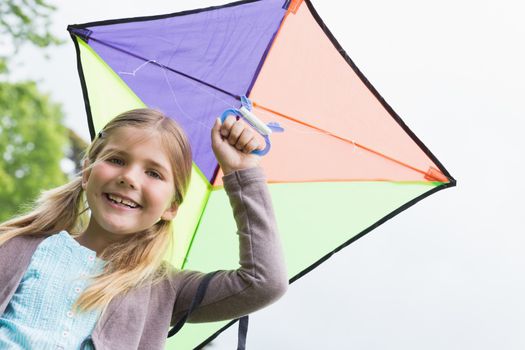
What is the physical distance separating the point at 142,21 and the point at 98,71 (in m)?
0.27

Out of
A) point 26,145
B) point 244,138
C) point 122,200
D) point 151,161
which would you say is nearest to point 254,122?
point 244,138

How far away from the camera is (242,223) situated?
1.66 metres

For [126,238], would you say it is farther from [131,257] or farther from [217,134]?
[217,134]

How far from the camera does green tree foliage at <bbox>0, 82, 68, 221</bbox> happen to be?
10.2m

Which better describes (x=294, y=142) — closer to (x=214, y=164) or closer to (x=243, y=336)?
(x=214, y=164)

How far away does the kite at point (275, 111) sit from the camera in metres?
2.31

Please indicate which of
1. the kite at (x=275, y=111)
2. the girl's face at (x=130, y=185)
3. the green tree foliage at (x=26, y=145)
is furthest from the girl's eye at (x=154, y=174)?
the green tree foliage at (x=26, y=145)

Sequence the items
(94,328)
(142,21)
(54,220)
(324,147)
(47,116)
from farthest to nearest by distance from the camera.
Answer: (47,116)
(324,147)
(142,21)
(54,220)
(94,328)

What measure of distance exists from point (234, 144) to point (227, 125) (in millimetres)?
51

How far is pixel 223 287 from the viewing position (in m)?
1.68

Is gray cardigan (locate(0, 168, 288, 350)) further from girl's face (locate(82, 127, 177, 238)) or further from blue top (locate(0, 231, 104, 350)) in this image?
girl's face (locate(82, 127, 177, 238))

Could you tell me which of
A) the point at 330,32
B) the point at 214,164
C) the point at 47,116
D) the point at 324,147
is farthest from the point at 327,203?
the point at 47,116

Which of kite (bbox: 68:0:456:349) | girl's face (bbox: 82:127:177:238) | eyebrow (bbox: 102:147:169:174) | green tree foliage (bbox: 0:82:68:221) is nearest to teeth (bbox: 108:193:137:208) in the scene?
girl's face (bbox: 82:127:177:238)

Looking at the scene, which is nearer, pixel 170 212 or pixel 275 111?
pixel 170 212
